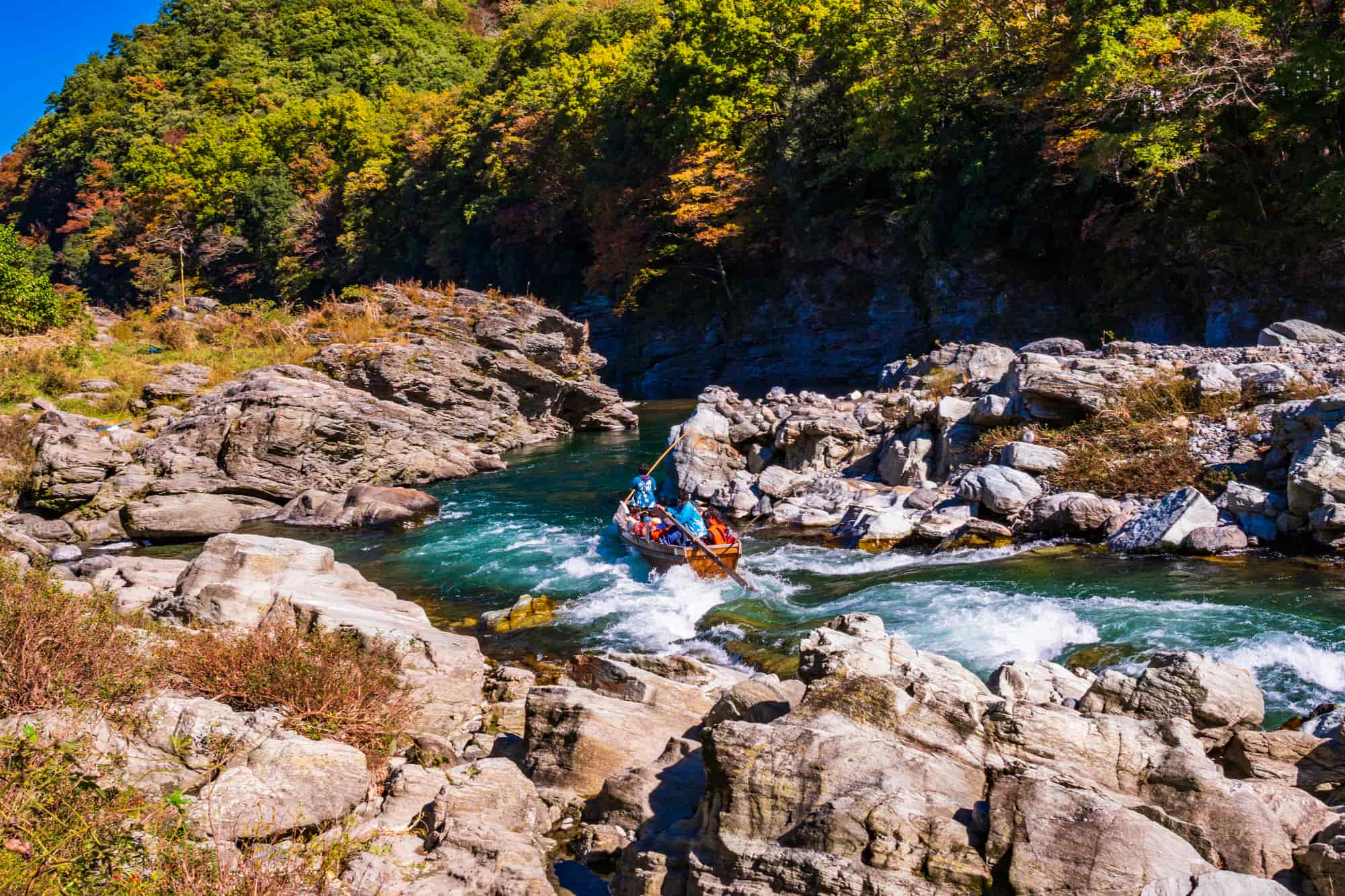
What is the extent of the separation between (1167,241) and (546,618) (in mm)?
21053

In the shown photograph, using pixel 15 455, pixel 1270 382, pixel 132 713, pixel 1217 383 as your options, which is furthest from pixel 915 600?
pixel 15 455

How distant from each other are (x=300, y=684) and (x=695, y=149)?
3333 centimetres

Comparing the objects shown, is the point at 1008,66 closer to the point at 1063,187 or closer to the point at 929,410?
the point at 1063,187

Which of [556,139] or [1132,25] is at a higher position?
[556,139]

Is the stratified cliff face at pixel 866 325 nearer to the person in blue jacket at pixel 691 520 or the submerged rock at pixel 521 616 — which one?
the person in blue jacket at pixel 691 520

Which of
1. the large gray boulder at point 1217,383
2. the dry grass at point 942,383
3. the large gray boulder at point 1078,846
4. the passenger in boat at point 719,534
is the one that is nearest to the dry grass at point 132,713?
the large gray boulder at point 1078,846

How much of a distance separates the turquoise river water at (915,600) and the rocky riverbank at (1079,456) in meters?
0.70

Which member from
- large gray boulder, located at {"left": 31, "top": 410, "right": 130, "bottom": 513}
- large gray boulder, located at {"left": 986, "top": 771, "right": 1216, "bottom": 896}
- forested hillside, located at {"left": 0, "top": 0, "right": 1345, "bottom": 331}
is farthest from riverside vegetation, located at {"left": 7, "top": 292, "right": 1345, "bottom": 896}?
forested hillside, located at {"left": 0, "top": 0, "right": 1345, "bottom": 331}

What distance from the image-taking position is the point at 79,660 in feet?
20.4

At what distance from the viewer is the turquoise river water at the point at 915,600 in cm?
894

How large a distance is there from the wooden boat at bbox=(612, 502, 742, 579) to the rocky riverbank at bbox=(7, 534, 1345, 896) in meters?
5.43

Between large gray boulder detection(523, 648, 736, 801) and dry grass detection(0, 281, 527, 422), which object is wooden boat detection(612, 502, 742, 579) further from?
dry grass detection(0, 281, 527, 422)

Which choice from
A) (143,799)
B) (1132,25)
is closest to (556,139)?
(1132,25)

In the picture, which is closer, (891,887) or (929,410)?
(891,887)
